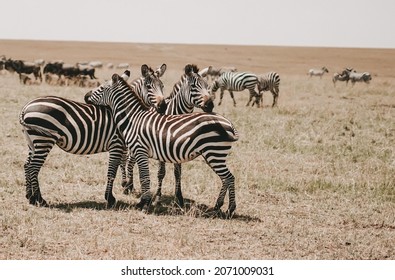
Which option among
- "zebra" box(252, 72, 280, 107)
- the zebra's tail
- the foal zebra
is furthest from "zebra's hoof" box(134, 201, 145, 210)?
"zebra" box(252, 72, 280, 107)

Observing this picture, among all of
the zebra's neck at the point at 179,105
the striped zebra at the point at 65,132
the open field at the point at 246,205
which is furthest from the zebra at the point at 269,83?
the striped zebra at the point at 65,132

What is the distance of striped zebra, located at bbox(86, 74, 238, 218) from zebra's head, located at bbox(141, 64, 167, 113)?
0.22 meters

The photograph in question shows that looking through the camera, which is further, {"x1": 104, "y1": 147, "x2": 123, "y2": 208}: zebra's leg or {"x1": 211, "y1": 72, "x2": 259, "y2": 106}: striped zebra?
{"x1": 211, "y1": 72, "x2": 259, "y2": 106}: striped zebra

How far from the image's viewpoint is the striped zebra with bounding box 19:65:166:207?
274 inches

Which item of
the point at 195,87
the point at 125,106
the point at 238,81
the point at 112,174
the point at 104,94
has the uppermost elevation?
the point at 195,87

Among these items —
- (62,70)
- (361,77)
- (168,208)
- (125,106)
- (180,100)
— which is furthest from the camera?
(361,77)

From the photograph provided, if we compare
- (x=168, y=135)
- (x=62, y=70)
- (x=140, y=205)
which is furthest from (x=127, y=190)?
(x=62, y=70)

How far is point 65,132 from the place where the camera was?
712cm

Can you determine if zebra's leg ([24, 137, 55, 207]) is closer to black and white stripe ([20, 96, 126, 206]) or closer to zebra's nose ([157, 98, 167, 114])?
black and white stripe ([20, 96, 126, 206])

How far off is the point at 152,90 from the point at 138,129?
2.88ft

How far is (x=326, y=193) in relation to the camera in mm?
8250

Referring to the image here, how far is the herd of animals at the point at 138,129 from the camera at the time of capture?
22.2 feet

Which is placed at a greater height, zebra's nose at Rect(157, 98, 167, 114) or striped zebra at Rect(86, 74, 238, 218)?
zebra's nose at Rect(157, 98, 167, 114)

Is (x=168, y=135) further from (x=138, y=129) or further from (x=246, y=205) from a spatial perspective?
(x=246, y=205)
